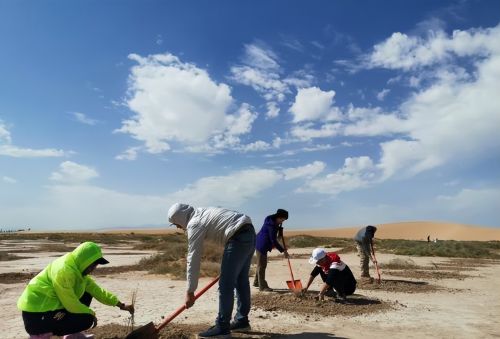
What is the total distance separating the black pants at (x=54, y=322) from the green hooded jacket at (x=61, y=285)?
0.05 m

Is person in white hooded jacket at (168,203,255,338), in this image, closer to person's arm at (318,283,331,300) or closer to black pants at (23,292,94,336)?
black pants at (23,292,94,336)

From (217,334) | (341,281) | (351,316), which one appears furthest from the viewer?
(341,281)

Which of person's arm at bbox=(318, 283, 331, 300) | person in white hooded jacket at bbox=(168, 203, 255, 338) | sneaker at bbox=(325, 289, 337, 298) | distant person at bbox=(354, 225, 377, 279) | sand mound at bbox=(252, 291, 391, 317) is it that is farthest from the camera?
distant person at bbox=(354, 225, 377, 279)

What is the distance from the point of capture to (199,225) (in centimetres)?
567

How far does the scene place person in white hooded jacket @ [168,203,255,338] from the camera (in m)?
5.66

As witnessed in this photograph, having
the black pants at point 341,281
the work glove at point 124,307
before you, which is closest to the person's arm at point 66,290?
the work glove at point 124,307

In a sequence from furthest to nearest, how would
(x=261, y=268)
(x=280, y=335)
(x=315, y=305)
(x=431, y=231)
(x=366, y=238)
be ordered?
(x=431, y=231) < (x=366, y=238) < (x=261, y=268) < (x=315, y=305) < (x=280, y=335)

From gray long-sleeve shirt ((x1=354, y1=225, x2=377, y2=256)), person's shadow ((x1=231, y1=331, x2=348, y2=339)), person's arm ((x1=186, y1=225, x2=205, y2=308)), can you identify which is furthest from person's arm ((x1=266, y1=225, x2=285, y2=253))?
person's arm ((x1=186, y1=225, x2=205, y2=308))

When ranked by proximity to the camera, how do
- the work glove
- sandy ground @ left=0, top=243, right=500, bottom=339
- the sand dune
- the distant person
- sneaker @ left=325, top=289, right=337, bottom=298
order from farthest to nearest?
the sand dune
the distant person
sneaker @ left=325, top=289, right=337, bottom=298
sandy ground @ left=0, top=243, right=500, bottom=339
the work glove

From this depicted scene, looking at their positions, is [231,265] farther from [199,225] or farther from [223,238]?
[199,225]

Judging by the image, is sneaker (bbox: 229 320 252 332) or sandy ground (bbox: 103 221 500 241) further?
sandy ground (bbox: 103 221 500 241)

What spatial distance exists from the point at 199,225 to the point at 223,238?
1.11ft

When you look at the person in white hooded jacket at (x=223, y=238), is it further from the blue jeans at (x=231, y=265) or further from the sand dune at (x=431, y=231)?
the sand dune at (x=431, y=231)

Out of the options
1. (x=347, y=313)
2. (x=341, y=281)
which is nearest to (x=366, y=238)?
(x=341, y=281)
